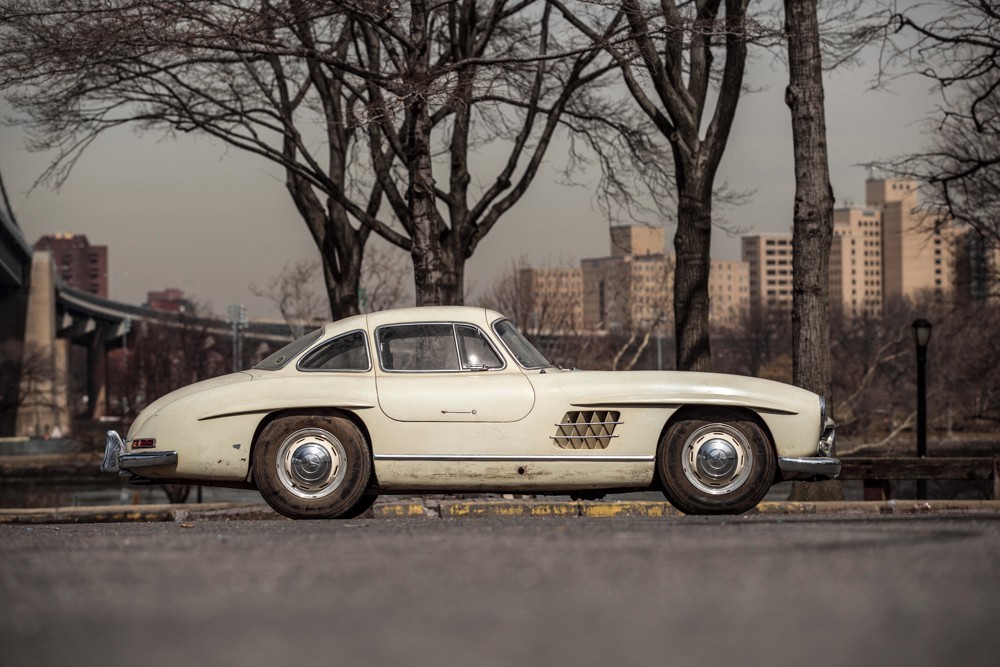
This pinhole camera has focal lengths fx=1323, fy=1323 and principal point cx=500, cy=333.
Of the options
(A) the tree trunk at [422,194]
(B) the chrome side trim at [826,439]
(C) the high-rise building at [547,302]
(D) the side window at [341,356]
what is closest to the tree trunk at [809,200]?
(A) the tree trunk at [422,194]

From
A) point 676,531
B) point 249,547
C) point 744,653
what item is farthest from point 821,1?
point 744,653

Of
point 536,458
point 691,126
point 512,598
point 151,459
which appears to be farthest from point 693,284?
point 512,598

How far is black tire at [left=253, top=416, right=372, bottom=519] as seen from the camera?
29.6 feet

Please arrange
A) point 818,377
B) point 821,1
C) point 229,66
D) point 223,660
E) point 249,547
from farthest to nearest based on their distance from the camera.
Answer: point 229,66 < point 821,1 < point 818,377 < point 249,547 < point 223,660

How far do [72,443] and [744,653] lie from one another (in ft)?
221

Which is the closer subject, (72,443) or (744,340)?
(72,443)

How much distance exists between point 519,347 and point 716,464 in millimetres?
1653

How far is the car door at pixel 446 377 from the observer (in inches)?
356

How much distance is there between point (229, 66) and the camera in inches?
824

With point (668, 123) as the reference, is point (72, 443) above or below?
below

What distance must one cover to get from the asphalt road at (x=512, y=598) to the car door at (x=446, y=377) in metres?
2.20

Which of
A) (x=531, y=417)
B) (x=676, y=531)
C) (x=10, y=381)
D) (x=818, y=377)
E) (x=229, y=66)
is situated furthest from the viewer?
(x=10, y=381)

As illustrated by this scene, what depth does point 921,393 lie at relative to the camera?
19.4 metres

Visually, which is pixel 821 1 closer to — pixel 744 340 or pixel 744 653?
pixel 744 653
